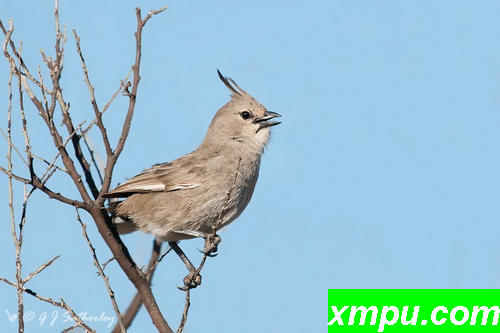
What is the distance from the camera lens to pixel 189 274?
5641 mm

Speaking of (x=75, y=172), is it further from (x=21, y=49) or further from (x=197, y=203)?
(x=197, y=203)

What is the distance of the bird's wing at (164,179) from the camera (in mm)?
5770

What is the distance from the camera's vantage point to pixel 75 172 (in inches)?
167

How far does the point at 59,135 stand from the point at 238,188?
1.94 meters

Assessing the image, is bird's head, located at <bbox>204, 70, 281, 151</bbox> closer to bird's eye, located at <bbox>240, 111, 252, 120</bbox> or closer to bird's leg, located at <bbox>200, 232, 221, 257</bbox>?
bird's eye, located at <bbox>240, 111, 252, 120</bbox>

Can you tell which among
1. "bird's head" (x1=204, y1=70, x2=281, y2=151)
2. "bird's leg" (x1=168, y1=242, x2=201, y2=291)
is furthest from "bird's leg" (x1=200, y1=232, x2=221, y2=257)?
"bird's head" (x1=204, y1=70, x2=281, y2=151)

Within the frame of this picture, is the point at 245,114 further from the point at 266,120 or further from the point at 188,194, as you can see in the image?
the point at 188,194

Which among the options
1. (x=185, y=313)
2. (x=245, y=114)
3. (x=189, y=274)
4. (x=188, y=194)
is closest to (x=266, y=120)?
(x=245, y=114)

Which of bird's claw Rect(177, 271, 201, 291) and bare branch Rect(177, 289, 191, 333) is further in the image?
bird's claw Rect(177, 271, 201, 291)

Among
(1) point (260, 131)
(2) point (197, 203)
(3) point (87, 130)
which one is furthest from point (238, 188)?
(3) point (87, 130)

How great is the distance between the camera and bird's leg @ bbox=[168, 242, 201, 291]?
18.3 feet

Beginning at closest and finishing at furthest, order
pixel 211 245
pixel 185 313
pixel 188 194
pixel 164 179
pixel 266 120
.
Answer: pixel 185 313
pixel 211 245
pixel 188 194
pixel 164 179
pixel 266 120

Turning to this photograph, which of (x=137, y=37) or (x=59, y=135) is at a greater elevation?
(x=137, y=37)

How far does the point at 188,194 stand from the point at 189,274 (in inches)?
26.6
